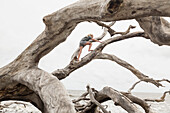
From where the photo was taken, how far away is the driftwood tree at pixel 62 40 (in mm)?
1344

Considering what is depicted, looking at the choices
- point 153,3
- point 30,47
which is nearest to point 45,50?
point 30,47

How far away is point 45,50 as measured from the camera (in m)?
2.18

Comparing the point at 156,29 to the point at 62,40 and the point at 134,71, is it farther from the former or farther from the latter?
the point at 134,71

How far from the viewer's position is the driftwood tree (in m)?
1.34

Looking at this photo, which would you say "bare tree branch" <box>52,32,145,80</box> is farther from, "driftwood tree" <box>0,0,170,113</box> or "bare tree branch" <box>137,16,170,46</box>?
"bare tree branch" <box>137,16,170,46</box>

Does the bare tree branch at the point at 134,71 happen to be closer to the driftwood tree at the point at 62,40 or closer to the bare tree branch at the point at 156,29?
the driftwood tree at the point at 62,40

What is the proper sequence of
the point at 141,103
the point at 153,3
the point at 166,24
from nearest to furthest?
the point at 153,3
the point at 166,24
the point at 141,103

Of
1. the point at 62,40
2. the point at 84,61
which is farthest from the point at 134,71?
the point at 62,40

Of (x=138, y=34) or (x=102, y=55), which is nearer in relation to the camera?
(x=138, y=34)

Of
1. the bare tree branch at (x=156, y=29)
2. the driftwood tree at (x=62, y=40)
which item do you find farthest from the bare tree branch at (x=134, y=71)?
the bare tree branch at (x=156, y=29)

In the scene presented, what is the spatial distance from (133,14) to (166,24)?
74 cm

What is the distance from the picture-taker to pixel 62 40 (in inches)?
83.7

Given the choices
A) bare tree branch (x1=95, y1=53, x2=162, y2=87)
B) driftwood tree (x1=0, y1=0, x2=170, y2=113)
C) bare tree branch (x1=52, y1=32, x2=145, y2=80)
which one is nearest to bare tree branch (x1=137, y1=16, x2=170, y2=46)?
driftwood tree (x1=0, y1=0, x2=170, y2=113)

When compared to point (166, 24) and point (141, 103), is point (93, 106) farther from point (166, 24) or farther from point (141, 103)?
point (166, 24)
